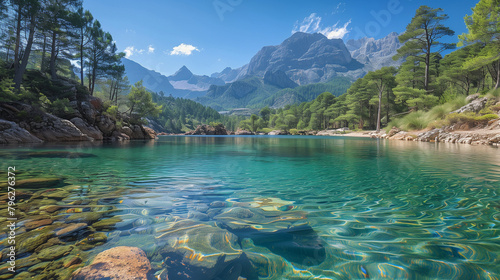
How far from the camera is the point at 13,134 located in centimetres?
1841

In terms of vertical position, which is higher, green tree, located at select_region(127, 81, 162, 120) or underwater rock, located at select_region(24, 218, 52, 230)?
green tree, located at select_region(127, 81, 162, 120)

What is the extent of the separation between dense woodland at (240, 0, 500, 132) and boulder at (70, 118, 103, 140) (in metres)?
42.7

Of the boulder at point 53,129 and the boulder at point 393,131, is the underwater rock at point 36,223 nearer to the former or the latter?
the boulder at point 53,129

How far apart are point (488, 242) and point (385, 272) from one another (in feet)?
5.39

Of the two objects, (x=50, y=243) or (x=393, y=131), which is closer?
(x=50, y=243)

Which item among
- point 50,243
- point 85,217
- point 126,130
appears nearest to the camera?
point 50,243

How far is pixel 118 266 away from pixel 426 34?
154ft

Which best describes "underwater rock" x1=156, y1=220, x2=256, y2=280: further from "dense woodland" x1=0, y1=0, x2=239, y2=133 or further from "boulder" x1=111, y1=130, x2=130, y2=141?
"boulder" x1=111, y1=130, x2=130, y2=141

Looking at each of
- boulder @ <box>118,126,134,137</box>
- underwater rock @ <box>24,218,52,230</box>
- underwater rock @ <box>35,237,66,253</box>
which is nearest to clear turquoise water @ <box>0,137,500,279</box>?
underwater rock @ <box>35,237,66,253</box>

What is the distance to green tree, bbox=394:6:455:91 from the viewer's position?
3212cm

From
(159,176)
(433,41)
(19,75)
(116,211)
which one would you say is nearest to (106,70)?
(19,75)

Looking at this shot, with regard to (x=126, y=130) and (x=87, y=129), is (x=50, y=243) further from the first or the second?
(x=126, y=130)

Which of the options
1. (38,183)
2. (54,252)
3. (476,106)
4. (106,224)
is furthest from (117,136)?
(476,106)

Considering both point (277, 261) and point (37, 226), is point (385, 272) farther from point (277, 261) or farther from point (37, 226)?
point (37, 226)
